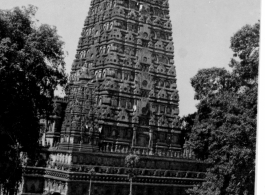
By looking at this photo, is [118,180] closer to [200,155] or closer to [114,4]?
[200,155]

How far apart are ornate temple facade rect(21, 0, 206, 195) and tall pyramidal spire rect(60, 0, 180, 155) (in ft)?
0.37

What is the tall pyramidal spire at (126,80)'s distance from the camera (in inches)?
1629

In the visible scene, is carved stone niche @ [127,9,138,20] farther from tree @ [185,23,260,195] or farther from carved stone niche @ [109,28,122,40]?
tree @ [185,23,260,195]

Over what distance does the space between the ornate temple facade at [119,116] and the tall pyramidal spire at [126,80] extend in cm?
11

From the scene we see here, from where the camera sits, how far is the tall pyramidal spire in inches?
1629

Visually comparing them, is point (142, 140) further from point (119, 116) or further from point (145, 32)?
point (145, 32)

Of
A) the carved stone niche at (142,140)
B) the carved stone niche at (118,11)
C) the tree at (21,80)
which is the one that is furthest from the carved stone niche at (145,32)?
the tree at (21,80)

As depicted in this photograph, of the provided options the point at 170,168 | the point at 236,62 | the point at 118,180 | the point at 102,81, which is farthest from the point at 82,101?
the point at 236,62

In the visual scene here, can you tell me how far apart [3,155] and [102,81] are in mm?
20368

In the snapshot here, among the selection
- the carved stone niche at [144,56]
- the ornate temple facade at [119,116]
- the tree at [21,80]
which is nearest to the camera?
the tree at [21,80]

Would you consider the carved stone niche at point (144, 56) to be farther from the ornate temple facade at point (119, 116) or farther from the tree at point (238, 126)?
the tree at point (238, 126)

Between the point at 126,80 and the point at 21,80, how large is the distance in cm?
2123

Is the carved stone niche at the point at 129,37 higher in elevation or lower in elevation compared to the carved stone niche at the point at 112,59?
higher

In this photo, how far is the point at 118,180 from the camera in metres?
38.9
